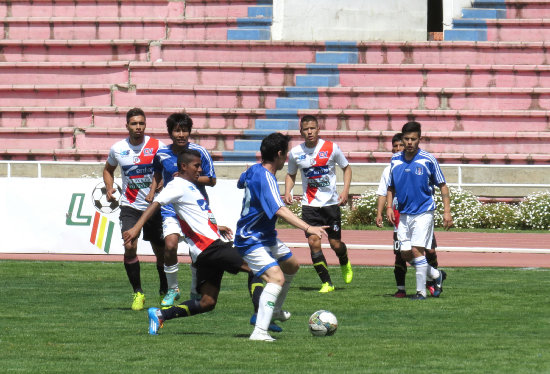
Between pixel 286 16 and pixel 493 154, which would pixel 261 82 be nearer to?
pixel 286 16

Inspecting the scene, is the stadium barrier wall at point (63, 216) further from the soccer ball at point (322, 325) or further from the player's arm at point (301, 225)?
the player's arm at point (301, 225)

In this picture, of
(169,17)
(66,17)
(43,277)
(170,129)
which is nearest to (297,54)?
(169,17)

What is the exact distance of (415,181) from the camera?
13.2 metres

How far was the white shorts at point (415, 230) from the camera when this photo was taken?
43.1 feet

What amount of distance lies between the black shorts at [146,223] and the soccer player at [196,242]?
2.71 metres

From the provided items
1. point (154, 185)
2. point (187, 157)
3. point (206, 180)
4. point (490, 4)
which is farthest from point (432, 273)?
point (490, 4)

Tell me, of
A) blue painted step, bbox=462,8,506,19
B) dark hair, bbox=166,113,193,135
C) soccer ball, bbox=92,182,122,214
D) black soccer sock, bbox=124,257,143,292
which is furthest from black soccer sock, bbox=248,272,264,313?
blue painted step, bbox=462,8,506,19

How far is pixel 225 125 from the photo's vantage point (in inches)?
1184

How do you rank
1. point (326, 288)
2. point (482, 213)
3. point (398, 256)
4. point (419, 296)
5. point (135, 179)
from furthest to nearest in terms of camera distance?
point (482, 213) → point (326, 288) → point (398, 256) → point (419, 296) → point (135, 179)

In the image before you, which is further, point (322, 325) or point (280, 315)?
point (280, 315)

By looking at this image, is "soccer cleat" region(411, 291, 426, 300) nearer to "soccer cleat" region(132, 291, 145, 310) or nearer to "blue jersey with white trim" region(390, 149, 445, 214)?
"blue jersey with white trim" region(390, 149, 445, 214)

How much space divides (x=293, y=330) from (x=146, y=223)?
309 centimetres

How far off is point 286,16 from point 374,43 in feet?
9.10

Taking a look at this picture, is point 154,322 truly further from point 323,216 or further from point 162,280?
point 323,216
